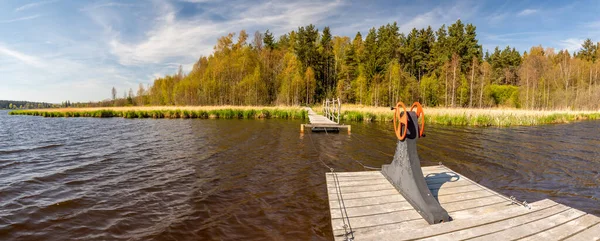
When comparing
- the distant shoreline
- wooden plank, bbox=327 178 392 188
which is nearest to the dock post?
wooden plank, bbox=327 178 392 188

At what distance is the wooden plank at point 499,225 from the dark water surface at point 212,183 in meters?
1.85

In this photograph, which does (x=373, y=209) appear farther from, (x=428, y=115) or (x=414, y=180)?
(x=428, y=115)

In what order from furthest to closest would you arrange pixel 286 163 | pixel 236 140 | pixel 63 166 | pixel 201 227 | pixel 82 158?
1. pixel 236 140
2. pixel 82 158
3. pixel 286 163
4. pixel 63 166
5. pixel 201 227

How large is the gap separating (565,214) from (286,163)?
6.49m

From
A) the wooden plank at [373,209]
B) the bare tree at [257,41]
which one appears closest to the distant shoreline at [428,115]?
the wooden plank at [373,209]

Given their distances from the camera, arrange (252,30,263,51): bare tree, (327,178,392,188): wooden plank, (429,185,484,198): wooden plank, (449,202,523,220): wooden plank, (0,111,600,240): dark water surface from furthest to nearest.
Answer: (252,30,263,51): bare tree < (327,178,392,188): wooden plank < (429,185,484,198): wooden plank < (0,111,600,240): dark water surface < (449,202,523,220): wooden plank

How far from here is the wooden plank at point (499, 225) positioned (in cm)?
279

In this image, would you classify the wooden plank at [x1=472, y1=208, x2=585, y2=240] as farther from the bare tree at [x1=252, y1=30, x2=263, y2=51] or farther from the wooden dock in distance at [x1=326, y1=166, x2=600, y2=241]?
the bare tree at [x1=252, y1=30, x2=263, y2=51]

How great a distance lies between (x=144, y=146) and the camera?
1165cm

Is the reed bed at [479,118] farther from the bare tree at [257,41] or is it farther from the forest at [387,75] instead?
the bare tree at [257,41]

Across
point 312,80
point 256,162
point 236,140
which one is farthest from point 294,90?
point 256,162

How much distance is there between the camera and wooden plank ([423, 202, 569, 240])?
279cm

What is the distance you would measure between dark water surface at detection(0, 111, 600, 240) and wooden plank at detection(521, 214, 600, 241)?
2.59 meters

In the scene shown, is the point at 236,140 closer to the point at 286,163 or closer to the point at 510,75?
the point at 286,163
